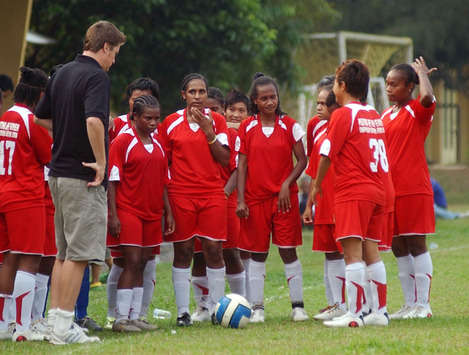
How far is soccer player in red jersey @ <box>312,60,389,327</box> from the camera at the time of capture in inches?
282

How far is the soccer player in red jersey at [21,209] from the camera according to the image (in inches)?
285

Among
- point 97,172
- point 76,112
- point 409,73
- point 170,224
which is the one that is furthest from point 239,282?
point 76,112

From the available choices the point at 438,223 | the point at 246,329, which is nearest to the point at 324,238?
the point at 246,329

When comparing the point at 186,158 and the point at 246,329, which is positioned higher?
the point at 186,158

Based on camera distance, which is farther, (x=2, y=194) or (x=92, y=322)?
(x=92, y=322)

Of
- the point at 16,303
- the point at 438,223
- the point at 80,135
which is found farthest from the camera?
the point at 438,223

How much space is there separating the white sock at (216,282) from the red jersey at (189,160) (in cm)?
68

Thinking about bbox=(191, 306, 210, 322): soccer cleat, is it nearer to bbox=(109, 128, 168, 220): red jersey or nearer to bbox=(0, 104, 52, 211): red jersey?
bbox=(109, 128, 168, 220): red jersey

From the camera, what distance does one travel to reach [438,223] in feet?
69.5

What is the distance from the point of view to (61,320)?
6676mm

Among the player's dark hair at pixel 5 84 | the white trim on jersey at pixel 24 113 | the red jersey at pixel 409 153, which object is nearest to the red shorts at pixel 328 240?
the red jersey at pixel 409 153

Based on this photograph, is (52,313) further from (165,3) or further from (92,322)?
(165,3)

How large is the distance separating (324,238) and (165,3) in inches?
421

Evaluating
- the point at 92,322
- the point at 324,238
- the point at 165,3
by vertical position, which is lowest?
the point at 92,322
